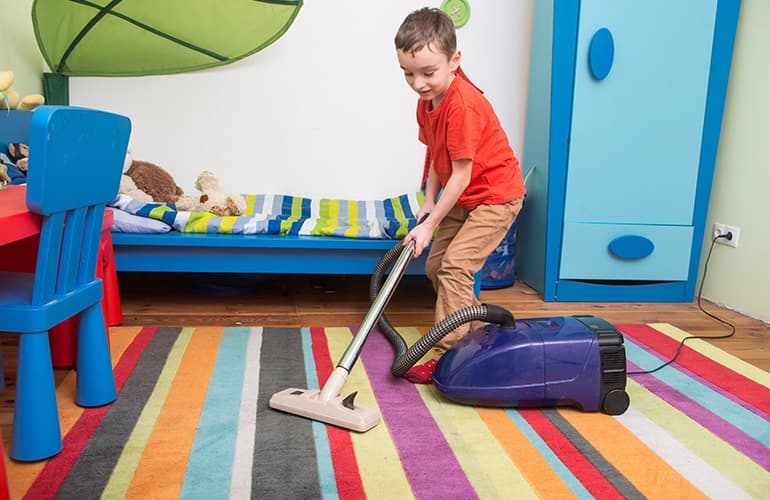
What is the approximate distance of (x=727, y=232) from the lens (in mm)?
2682

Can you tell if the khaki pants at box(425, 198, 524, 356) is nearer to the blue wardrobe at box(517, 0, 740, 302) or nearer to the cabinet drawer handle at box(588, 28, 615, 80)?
the blue wardrobe at box(517, 0, 740, 302)

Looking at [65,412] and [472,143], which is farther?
[472,143]

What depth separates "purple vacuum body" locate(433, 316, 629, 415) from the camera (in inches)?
59.6

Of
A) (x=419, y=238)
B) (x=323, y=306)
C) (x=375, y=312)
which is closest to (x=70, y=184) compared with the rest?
(x=375, y=312)

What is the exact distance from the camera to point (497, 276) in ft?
9.29

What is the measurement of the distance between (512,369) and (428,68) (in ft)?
2.55

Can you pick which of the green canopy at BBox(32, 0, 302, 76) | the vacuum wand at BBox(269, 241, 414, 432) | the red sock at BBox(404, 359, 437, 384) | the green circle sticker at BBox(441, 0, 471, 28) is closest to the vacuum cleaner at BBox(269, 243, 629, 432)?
the vacuum wand at BBox(269, 241, 414, 432)

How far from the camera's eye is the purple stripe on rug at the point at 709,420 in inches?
56.1

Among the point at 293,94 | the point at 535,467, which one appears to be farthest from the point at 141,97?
the point at 535,467

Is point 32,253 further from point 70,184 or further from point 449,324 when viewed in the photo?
point 449,324

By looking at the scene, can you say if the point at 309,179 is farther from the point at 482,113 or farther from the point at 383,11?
the point at 482,113

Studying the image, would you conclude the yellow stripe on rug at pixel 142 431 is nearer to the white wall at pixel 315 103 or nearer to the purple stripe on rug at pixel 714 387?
the white wall at pixel 315 103

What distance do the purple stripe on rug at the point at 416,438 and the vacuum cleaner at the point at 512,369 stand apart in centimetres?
8

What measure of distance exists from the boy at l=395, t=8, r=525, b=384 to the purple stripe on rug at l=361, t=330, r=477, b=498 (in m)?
0.09
